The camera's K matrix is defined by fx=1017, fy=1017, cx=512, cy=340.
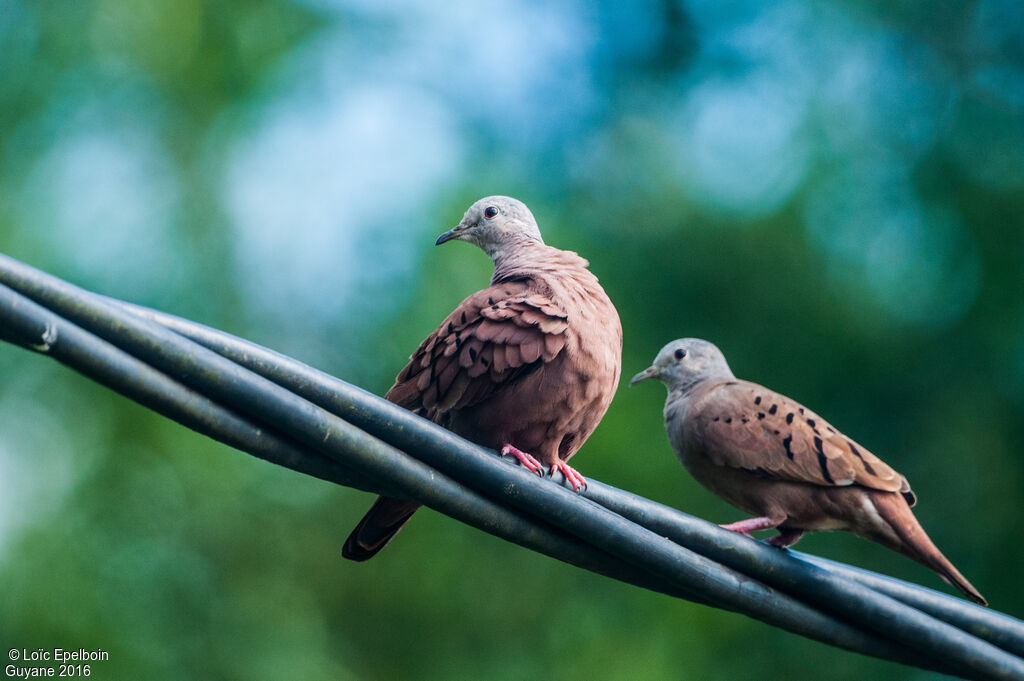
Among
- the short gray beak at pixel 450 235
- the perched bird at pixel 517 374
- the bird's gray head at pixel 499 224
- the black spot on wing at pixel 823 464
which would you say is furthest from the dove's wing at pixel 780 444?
the short gray beak at pixel 450 235

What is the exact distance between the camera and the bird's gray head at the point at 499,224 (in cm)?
436

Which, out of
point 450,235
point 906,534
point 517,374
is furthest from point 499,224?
point 906,534

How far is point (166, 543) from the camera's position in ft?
31.5

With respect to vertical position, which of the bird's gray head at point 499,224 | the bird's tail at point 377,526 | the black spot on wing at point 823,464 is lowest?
the bird's tail at point 377,526

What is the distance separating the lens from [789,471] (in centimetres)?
339

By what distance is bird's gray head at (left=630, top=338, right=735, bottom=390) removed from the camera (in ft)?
15.1

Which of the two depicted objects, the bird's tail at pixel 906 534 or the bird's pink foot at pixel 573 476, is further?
the bird's tail at pixel 906 534

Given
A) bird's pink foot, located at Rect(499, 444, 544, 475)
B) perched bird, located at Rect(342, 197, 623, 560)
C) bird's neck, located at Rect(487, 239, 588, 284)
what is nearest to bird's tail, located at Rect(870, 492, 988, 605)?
perched bird, located at Rect(342, 197, 623, 560)

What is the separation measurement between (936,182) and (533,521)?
10.2m

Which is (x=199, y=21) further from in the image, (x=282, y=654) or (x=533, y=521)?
(x=533, y=521)

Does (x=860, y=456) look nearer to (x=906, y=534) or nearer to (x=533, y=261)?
(x=906, y=534)

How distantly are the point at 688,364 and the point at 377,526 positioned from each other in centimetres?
196

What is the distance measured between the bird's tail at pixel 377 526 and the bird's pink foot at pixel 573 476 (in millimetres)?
453

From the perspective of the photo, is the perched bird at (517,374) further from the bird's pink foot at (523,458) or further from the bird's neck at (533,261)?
the bird's neck at (533,261)
